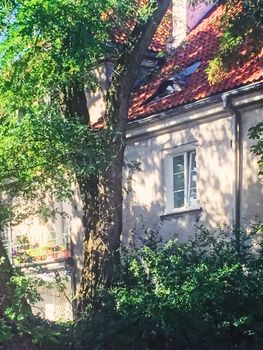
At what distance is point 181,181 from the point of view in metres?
15.6

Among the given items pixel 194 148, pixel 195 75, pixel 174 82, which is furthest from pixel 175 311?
pixel 174 82

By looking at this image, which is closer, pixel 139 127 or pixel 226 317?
pixel 226 317

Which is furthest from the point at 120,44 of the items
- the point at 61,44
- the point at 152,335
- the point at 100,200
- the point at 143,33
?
the point at 152,335

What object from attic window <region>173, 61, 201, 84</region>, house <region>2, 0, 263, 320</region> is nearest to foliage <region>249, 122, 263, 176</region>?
house <region>2, 0, 263, 320</region>

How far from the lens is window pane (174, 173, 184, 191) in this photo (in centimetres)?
1556

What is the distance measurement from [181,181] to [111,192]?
12.6 ft

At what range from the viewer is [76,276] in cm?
1820

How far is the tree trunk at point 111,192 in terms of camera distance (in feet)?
38.8

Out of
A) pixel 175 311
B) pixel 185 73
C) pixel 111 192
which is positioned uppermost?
pixel 185 73

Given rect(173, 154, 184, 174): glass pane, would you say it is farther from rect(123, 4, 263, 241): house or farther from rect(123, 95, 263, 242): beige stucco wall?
rect(123, 95, 263, 242): beige stucco wall

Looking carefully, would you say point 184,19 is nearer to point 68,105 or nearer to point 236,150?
point 236,150

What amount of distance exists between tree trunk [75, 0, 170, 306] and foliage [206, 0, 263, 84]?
5.09 feet

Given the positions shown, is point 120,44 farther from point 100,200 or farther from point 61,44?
point 100,200

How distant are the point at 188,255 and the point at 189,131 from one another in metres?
4.87
